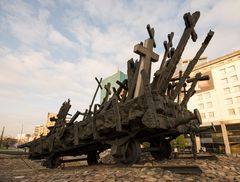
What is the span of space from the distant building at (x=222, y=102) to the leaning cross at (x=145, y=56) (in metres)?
30.8

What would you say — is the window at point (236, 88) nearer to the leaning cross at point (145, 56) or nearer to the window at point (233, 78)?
the window at point (233, 78)

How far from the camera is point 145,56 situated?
684 centimetres

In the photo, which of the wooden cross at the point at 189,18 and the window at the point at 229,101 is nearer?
the wooden cross at the point at 189,18

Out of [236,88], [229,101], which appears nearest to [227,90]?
[236,88]

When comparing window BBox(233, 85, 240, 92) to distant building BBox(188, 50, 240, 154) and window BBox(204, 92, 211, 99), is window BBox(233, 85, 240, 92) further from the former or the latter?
window BBox(204, 92, 211, 99)

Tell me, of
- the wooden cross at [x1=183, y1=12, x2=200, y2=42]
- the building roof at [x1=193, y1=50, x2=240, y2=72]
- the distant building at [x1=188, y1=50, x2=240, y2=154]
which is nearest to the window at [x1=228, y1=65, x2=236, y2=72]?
the distant building at [x1=188, y1=50, x2=240, y2=154]

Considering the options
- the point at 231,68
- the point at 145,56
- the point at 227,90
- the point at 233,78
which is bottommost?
the point at 145,56

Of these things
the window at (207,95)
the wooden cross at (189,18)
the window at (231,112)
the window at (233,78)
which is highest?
the window at (233,78)

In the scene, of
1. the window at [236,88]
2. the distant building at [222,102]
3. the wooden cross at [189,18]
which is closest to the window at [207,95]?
the distant building at [222,102]

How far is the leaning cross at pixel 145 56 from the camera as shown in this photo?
255 inches

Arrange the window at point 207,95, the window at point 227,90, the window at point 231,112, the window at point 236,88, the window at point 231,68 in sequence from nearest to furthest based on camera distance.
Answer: the window at point 231,112 → the window at point 236,88 → the window at point 231,68 → the window at point 227,90 → the window at point 207,95

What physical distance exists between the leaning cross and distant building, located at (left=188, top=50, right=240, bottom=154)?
101 ft

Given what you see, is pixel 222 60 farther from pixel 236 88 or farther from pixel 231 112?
pixel 231 112

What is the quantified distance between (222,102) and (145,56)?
3388 centimetres
